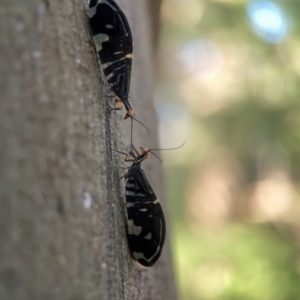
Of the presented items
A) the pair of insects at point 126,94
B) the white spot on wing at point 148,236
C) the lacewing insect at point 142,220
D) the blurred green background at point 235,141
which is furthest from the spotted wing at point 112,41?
the blurred green background at point 235,141

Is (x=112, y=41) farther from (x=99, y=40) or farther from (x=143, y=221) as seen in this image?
(x=143, y=221)

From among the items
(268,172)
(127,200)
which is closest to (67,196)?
(127,200)

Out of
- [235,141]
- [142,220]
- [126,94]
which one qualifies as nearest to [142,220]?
[142,220]

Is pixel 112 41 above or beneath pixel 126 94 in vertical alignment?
above

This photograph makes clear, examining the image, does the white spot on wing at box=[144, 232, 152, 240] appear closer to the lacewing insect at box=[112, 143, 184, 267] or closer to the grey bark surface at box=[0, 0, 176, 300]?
the lacewing insect at box=[112, 143, 184, 267]

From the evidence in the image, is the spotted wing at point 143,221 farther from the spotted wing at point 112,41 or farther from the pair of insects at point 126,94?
the spotted wing at point 112,41

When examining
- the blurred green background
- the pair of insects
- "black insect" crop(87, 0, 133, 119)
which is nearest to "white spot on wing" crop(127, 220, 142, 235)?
the pair of insects
